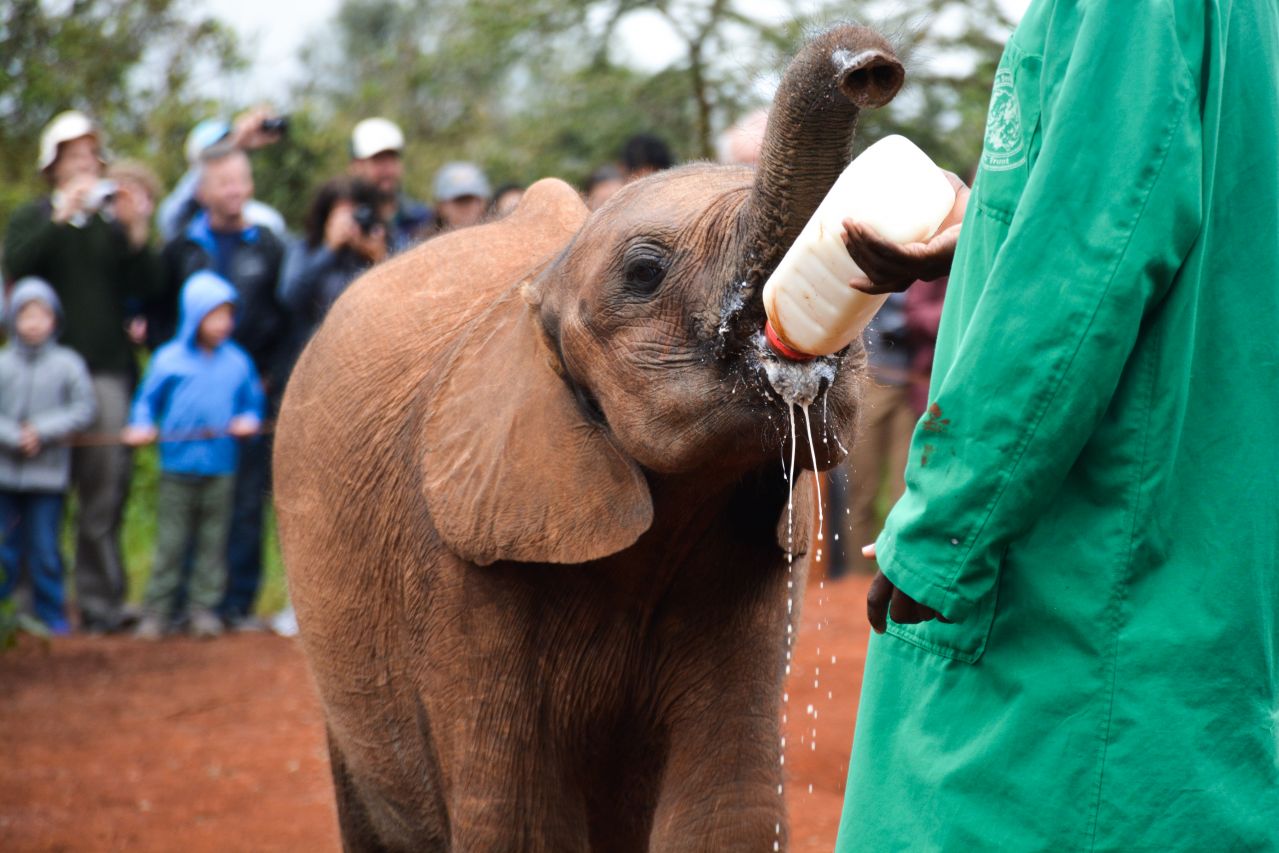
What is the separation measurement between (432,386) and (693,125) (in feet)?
33.8

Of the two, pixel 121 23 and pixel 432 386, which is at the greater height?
pixel 432 386

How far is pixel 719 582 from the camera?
363 centimetres

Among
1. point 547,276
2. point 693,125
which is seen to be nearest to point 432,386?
point 547,276

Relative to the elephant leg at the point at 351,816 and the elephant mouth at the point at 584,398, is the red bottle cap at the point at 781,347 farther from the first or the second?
the elephant leg at the point at 351,816

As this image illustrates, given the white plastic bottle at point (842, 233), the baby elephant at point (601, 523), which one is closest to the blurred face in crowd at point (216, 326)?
the baby elephant at point (601, 523)

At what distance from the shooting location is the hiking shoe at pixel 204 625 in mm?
9297

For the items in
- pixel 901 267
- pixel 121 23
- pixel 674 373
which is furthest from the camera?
pixel 121 23

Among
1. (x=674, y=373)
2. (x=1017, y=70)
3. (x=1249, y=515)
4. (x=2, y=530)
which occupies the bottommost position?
(x=2, y=530)

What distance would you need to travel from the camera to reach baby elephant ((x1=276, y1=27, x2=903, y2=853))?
10.1 ft

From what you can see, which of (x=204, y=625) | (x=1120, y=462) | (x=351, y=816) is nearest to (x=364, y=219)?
(x=204, y=625)

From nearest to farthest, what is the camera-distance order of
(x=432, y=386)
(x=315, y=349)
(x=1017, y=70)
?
(x=1017, y=70), (x=432, y=386), (x=315, y=349)

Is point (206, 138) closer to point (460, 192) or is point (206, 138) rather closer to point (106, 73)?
point (460, 192)

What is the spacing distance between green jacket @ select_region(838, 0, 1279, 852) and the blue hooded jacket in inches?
288

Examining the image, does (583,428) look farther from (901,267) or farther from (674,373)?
(901,267)
